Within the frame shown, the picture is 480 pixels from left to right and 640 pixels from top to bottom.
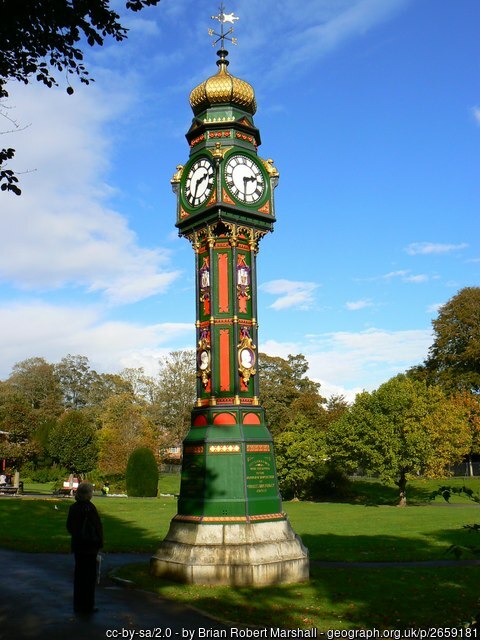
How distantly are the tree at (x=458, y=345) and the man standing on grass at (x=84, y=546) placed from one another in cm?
5209

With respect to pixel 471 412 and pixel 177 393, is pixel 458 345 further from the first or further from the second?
pixel 177 393

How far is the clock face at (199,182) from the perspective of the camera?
1521cm

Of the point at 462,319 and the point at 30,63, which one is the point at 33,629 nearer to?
the point at 30,63

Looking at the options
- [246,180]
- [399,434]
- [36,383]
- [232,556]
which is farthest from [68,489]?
[36,383]

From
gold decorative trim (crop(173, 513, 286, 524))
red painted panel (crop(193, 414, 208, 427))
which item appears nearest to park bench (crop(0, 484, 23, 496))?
red painted panel (crop(193, 414, 208, 427))

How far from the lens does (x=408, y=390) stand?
41062 millimetres

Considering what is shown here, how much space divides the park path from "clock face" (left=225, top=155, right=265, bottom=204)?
29.6 ft

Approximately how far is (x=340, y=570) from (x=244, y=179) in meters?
9.35

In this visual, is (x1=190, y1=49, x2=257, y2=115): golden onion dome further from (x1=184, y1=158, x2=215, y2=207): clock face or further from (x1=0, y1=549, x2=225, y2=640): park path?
(x1=0, y1=549, x2=225, y2=640): park path

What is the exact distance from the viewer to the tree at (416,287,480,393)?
2260 inches

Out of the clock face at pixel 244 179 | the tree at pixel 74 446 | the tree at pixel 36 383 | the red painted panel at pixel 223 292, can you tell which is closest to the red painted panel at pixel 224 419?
the red painted panel at pixel 223 292

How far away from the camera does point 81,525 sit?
9172 millimetres

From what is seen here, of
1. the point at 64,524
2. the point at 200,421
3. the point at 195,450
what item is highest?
the point at 200,421

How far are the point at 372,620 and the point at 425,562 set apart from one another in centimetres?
644
